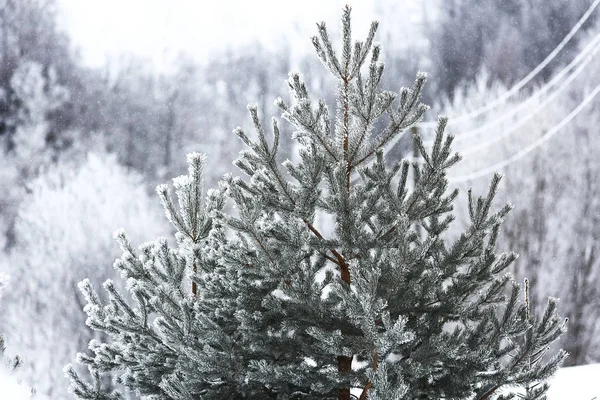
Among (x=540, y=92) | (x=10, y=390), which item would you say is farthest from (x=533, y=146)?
(x=10, y=390)

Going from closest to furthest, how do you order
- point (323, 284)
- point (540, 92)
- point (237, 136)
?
1. point (323, 284)
2. point (237, 136)
3. point (540, 92)

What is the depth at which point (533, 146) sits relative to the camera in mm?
4422

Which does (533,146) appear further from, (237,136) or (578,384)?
(237,136)

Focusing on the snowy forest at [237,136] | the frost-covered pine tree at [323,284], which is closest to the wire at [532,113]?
the snowy forest at [237,136]

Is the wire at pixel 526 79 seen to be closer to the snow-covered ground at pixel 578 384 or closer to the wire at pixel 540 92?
the wire at pixel 540 92

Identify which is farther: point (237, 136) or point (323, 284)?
point (237, 136)

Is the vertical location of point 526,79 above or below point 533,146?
above

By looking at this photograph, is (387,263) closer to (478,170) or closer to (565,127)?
(478,170)

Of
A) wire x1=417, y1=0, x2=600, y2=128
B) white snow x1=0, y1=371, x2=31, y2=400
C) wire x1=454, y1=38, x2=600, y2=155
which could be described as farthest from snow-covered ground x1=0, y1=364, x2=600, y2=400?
white snow x1=0, y1=371, x2=31, y2=400

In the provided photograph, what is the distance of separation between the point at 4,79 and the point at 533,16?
3.39 meters

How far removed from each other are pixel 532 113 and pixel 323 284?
2.78 meters

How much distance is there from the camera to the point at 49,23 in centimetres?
387

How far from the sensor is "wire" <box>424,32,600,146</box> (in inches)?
171

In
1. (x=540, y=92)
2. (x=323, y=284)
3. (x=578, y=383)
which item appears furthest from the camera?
(x=540, y=92)
